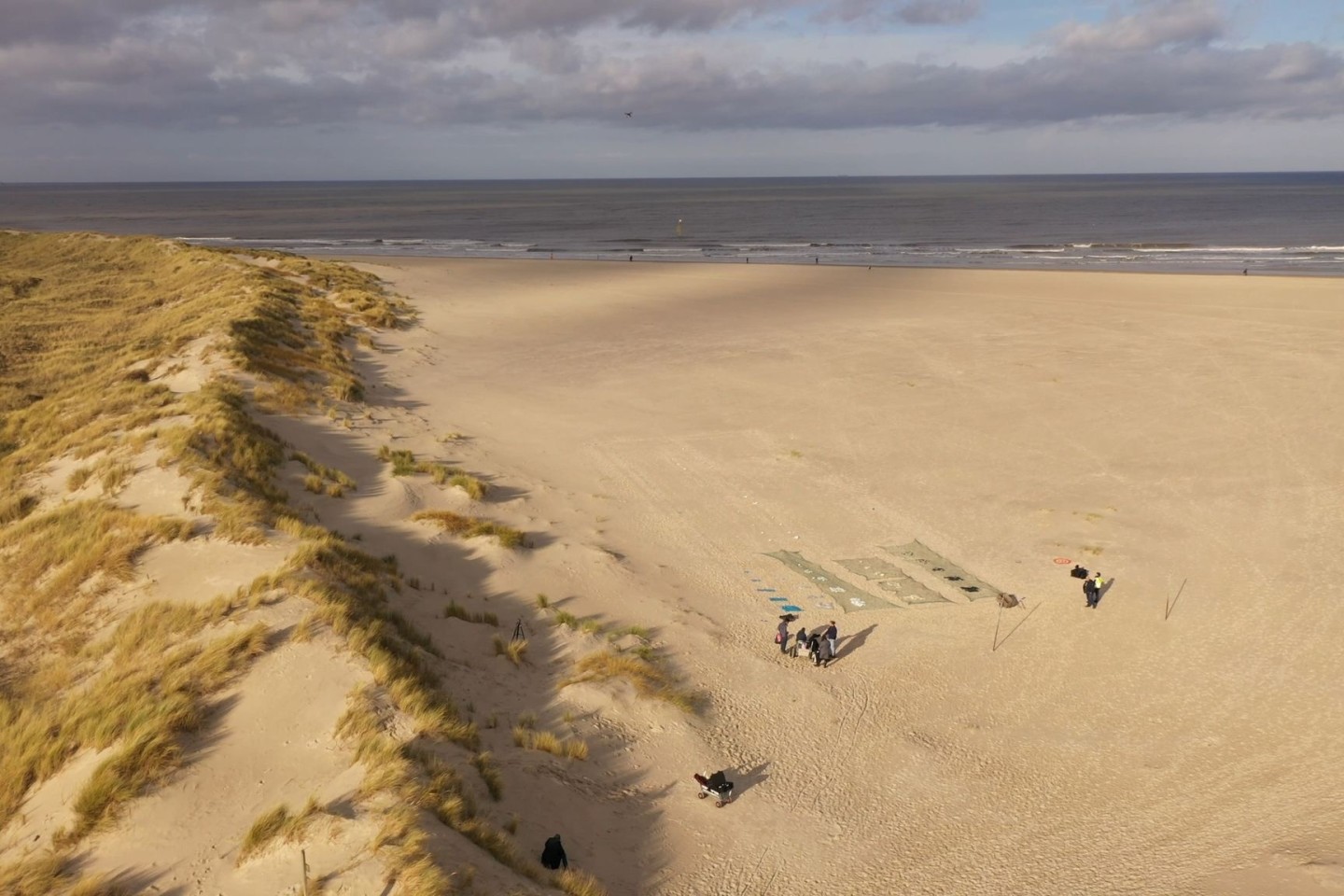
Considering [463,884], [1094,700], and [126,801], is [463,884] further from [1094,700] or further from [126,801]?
[1094,700]

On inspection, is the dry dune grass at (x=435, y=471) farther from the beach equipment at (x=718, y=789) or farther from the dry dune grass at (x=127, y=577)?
the beach equipment at (x=718, y=789)

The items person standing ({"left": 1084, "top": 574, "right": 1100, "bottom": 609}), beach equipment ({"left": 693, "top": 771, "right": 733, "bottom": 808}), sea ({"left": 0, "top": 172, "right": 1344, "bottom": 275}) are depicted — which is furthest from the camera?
sea ({"left": 0, "top": 172, "right": 1344, "bottom": 275})

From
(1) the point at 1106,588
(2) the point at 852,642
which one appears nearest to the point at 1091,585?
(1) the point at 1106,588

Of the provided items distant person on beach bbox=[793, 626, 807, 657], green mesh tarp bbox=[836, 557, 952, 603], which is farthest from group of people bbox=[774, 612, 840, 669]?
green mesh tarp bbox=[836, 557, 952, 603]

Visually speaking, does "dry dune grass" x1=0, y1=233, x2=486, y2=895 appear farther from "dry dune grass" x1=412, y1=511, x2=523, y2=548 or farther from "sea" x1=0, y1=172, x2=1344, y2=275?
"sea" x1=0, y1=172, x2=1344, y2=275

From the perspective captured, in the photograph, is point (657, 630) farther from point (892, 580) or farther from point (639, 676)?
point (892, 580)

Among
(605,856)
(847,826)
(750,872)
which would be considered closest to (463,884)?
(605,856)
